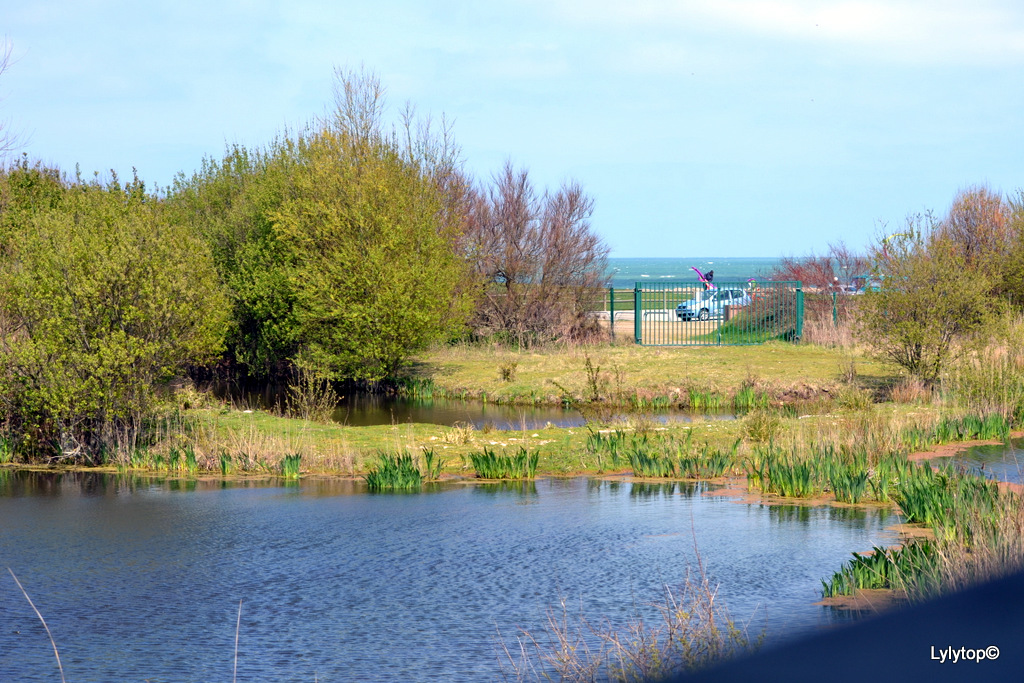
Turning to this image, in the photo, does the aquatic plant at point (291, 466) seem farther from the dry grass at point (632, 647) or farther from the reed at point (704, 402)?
the reed at point (704, 402)

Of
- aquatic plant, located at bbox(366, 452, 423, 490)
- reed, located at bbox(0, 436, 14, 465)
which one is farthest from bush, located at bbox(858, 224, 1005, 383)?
reed, located at bbox(0, 436, 14, 465)

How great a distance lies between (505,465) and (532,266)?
66.7 feet

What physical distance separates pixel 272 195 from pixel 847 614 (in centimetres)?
2167

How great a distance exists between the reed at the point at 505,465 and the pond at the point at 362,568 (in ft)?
1.15

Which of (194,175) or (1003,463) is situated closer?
(1003,463)

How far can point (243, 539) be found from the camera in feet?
35.7

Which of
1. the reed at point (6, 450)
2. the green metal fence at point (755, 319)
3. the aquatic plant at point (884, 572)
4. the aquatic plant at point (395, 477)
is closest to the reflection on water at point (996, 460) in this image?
the aquatic plant at point (884, 572)

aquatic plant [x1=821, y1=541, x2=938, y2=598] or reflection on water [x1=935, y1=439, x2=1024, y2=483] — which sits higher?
reflection on water [x1=935, y1=439, x2=1024, y2=483]

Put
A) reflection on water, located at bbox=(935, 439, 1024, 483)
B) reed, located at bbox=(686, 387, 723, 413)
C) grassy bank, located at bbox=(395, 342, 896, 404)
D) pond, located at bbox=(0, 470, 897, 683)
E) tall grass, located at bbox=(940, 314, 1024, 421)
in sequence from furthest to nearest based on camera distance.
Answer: grassy bank, located at bbox=(395, 342, 896, 404) → reed, located at bbox=(686, 387, 723, 413) → tall grass, located at bbox=(940, 314, 1024, 421) → reflection on water, located at bbox=(935, 439, 1024, 483) → pond, located at bbox=(0, 470, 897, 683)

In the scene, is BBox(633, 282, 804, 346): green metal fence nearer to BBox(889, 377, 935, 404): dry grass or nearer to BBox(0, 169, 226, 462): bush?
BBox(889, 377, 935, 404): dry grass

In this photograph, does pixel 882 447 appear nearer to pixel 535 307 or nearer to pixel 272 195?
pixel 272 195

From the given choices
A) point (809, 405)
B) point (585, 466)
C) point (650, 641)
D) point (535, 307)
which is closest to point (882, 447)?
point (585, 466)

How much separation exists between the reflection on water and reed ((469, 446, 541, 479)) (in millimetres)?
5498

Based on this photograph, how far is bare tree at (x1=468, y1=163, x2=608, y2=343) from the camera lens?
110 feet
